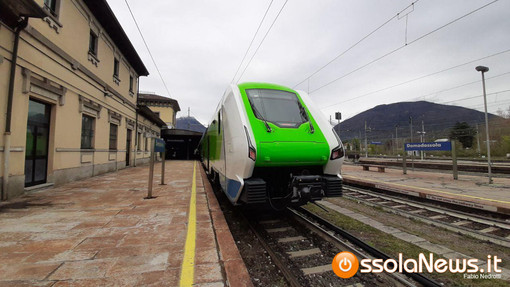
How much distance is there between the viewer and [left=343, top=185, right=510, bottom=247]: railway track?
3.94 metres

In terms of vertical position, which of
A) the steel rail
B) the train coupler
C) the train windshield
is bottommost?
the steel rail

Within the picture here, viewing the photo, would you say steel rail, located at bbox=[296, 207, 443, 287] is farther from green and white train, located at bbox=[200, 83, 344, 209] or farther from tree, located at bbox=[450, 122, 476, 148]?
tree, located at bbox=[450, 122, 476, 148]

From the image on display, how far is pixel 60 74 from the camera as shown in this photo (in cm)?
723

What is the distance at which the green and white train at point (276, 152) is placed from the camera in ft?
11.0

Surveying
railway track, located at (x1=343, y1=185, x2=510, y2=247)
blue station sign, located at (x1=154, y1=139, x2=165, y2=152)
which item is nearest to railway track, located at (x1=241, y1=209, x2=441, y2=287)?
railway track, located at (x1=343, y1=185, x2=510, y2=247)

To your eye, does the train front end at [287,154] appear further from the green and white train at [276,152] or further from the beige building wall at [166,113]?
the beige building wall at [166,113]

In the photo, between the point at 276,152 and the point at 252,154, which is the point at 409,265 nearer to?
the point at 276,152

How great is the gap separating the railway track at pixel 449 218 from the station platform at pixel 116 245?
4415 millimetres

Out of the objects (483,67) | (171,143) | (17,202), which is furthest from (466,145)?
(17,202)

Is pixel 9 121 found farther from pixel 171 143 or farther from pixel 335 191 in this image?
pixel 171 143

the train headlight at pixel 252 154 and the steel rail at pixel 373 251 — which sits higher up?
the train headlight at pixel 252 154

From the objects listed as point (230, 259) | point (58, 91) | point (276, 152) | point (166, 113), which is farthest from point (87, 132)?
point (166, 113)

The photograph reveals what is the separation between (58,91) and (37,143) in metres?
1.78

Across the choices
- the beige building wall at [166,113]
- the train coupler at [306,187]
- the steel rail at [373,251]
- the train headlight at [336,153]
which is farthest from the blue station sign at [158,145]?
the beige building wall at [166,113]
